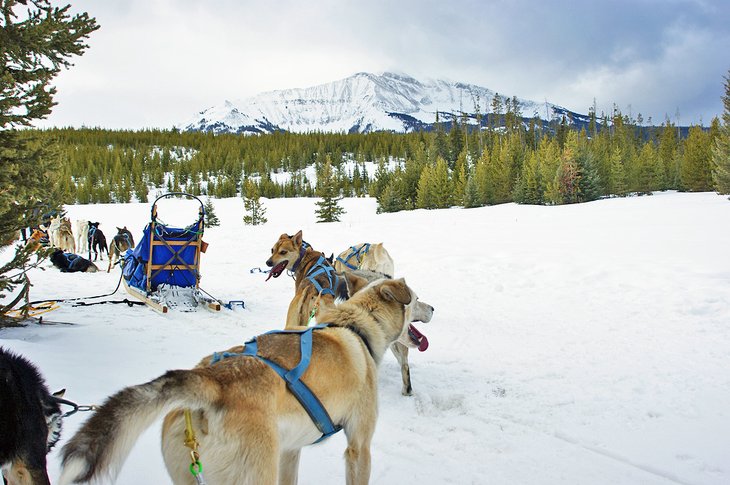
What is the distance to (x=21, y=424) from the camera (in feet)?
7.13

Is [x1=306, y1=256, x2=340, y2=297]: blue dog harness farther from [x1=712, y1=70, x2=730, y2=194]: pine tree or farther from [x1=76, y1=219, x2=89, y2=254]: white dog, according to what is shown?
[x1=712, y1=70, x2=730, y2=194]: pine tree

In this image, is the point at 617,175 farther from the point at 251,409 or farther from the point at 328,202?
the point at 251,409

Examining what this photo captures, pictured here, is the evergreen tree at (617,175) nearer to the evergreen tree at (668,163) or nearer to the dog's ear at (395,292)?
the evergreen tree at (668,163)

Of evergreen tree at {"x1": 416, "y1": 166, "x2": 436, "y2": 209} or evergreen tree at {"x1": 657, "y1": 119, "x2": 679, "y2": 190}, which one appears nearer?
evergreen tree at {"x1": 416, "y1": 166, "x2": 436, "y2": 209}

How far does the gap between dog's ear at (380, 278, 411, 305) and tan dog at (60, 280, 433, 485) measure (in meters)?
0.35

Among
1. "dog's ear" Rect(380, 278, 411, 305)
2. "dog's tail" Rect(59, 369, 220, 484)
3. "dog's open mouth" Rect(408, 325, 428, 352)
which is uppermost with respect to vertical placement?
"dog's ear" Rect(380, 278, 411, 305)

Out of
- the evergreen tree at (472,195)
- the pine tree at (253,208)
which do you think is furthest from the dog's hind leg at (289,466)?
the evergreen tree at (472,195)

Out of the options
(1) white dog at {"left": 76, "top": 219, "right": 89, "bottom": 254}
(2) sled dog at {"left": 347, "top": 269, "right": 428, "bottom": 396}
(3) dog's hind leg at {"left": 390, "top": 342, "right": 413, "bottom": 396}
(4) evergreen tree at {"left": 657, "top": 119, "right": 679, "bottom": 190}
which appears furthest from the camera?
(4) evergreen tree at {"left": 657, "top": 119, "right": 679, "bottom": 190}

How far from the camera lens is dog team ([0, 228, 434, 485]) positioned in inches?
64.8

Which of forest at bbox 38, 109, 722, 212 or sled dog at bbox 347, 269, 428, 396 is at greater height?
forest at bbox 38, 109, 722, 212

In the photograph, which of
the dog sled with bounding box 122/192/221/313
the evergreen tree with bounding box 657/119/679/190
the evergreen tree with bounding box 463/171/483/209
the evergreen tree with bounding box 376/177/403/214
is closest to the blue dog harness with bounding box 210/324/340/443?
the dog sled with bounding box 122/192/221/313

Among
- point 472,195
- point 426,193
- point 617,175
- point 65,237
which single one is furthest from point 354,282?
point 617,175

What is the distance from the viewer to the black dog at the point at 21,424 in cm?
211

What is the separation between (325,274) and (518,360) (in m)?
3.01
